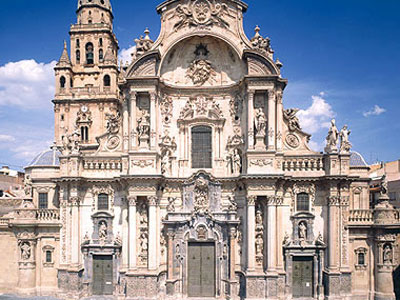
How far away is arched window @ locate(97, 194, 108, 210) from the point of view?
24.8 meters

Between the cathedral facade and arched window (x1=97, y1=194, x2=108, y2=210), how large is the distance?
0.07m

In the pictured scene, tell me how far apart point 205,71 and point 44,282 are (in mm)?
19335

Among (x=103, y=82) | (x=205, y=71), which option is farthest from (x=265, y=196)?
(x=103, y=82)

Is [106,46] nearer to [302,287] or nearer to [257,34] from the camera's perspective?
[257,34]

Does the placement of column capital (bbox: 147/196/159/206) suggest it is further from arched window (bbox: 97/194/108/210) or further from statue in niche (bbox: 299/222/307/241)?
statue in niche (bbox: 299/222/307/241)

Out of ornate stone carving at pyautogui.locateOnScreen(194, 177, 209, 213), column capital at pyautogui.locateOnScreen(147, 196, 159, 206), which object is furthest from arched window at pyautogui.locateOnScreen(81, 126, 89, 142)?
ornate stone carving at pyautogui.locateOnScreen(194, 177, 209, 213)

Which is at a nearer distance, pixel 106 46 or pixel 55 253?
pixel 55 253

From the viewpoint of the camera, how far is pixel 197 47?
25.9 m

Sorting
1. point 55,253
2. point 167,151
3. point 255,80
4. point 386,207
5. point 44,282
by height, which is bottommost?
point 44,282

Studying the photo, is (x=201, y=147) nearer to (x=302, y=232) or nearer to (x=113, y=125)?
(x=113, y=125)

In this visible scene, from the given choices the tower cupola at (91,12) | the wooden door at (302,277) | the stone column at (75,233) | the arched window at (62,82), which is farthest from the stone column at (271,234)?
the tower cupola at (91,12)

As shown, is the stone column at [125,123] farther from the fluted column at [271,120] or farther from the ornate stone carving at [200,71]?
the fluted column at [271,120]

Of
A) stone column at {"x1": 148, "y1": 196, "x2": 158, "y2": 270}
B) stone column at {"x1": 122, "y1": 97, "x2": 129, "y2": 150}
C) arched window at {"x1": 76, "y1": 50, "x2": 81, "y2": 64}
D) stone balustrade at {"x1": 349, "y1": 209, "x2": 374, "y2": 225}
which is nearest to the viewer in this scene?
stone column at {"x1": 148, "y1": 196, "x2": 158, "y2": 270}

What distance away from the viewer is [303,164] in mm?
23844
